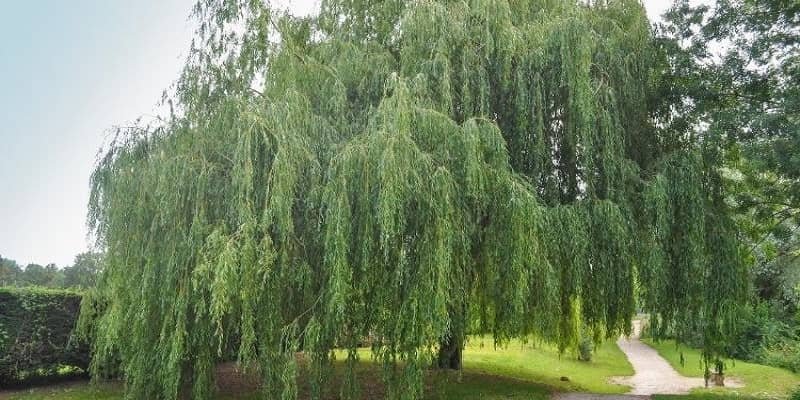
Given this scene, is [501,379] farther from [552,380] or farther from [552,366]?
[552,366]

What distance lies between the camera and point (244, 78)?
848 cm

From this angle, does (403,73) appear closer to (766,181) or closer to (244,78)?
(244,78)

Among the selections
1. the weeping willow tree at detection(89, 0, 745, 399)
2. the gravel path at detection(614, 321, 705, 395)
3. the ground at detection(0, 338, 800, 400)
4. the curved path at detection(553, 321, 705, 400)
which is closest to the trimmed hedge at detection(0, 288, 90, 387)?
the ground at detection(0, 338, 800, 400)

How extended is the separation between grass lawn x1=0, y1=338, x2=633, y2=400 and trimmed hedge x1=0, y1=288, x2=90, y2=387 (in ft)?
1.53

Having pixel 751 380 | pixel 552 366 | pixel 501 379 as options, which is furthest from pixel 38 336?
pixel 751 380

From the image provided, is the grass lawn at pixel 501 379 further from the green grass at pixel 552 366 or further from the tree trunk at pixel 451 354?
the tree trunk at pixel 451 354

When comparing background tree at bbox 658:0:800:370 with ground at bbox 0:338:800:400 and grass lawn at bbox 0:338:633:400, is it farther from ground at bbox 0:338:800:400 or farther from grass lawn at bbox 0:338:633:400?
grass lawn at bbox 0:338:633:400

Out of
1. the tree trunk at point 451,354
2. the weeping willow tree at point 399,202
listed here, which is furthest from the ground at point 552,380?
the weeping willow tree at point 399,202

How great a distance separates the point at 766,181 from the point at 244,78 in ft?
33.6

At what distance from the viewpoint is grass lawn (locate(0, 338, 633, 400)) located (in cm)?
997

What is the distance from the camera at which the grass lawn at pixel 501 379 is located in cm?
997

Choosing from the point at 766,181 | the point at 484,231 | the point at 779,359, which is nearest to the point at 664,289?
the point at 484,231

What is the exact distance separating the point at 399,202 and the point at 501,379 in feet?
23.2

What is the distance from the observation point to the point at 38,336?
10.8m
